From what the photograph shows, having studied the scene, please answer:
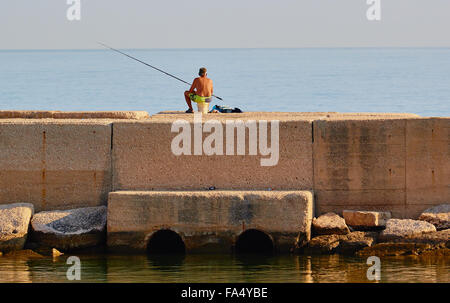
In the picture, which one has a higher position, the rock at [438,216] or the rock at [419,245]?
the rock at [438,216]

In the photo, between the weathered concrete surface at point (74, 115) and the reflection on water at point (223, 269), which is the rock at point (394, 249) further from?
the weathered concrete surface at point (74, 115)

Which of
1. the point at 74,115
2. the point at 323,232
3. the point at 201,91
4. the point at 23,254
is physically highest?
the point at 201,91

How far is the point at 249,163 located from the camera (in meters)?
10.1

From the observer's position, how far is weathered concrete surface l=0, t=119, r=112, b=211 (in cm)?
1025

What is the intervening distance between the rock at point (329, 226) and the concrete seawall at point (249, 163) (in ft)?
0.73

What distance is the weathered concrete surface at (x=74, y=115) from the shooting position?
11102 mm

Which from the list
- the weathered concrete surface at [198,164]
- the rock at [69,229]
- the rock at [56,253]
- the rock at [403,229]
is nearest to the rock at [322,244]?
the rock at [403,229]

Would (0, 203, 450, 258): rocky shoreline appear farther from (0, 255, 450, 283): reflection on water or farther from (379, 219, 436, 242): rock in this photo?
(0, 255, 450, 283): reflection on water

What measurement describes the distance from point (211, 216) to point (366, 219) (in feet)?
5.53

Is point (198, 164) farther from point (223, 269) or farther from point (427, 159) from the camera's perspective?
point (427, 159)

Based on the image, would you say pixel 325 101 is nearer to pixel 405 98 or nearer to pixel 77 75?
pixel 405 98

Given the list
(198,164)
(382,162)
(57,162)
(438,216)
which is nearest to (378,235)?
(438,216)

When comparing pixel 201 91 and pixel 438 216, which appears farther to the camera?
pixel 201 91
